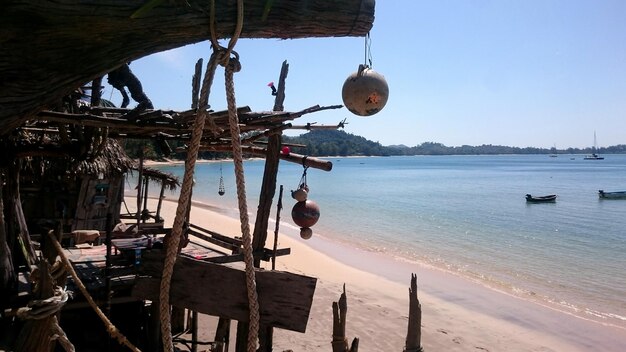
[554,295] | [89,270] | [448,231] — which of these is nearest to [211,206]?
[448,231]

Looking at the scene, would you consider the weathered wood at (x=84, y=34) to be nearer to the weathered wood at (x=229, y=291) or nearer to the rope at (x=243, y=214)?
the rope at (x=243, y=214)

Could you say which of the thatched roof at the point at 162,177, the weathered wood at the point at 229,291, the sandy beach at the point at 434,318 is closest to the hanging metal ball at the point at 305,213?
the sandy beach at the point at 434,318

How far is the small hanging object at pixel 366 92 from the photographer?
299 centimetres

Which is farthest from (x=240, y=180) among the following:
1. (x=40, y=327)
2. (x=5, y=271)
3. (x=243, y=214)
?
(x=5, y=271)

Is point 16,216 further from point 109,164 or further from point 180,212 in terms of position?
point 109,164

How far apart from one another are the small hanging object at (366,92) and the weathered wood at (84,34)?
1189 millimetres

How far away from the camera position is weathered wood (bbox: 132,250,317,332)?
177cm

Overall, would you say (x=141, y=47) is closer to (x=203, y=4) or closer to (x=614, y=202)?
(x=203, y=4)

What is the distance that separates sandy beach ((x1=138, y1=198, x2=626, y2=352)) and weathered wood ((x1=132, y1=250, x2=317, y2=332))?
5932 mm

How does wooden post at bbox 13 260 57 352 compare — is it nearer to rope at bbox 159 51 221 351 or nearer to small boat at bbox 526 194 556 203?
rope at bbox 159 51 221 351

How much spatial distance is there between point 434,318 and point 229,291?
10360mm

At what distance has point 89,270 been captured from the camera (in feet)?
17.7

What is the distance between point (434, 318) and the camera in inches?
437

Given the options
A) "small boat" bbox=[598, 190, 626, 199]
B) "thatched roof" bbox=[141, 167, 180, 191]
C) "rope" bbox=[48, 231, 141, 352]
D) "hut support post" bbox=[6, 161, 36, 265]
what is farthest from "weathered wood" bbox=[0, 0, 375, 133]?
"small boat" bbox=[598, 190, 626, 199]
